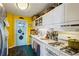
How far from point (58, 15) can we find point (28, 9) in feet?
1.52

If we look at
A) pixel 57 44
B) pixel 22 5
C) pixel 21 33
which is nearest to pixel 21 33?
pixel 21 33

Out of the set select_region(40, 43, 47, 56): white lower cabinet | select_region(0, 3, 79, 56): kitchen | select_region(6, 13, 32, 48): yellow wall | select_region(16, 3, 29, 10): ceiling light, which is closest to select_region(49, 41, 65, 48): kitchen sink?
select_region(0, 3, 79, 56): kitchen

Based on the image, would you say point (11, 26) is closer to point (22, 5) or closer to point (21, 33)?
point (21, 33)

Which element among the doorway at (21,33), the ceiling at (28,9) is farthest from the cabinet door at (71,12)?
the doorway at (21,33)

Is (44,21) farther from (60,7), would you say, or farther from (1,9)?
(1,9)

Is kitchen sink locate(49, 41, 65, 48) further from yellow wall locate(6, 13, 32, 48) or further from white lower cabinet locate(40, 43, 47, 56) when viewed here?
yellow wall locate(6, 13, 32, 48)

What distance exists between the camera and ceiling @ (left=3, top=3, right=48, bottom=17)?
181 cm

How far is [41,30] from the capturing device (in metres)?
1.88

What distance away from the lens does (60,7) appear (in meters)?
1.91

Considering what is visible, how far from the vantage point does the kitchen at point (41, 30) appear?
1798mm

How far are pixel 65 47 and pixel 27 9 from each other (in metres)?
0.77

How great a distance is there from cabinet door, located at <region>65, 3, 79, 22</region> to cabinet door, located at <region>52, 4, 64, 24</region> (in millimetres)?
64

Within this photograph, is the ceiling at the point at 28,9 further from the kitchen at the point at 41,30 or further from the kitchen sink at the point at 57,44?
the kitchen sink at the point at 57,44

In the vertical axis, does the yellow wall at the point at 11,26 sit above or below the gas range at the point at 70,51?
above
